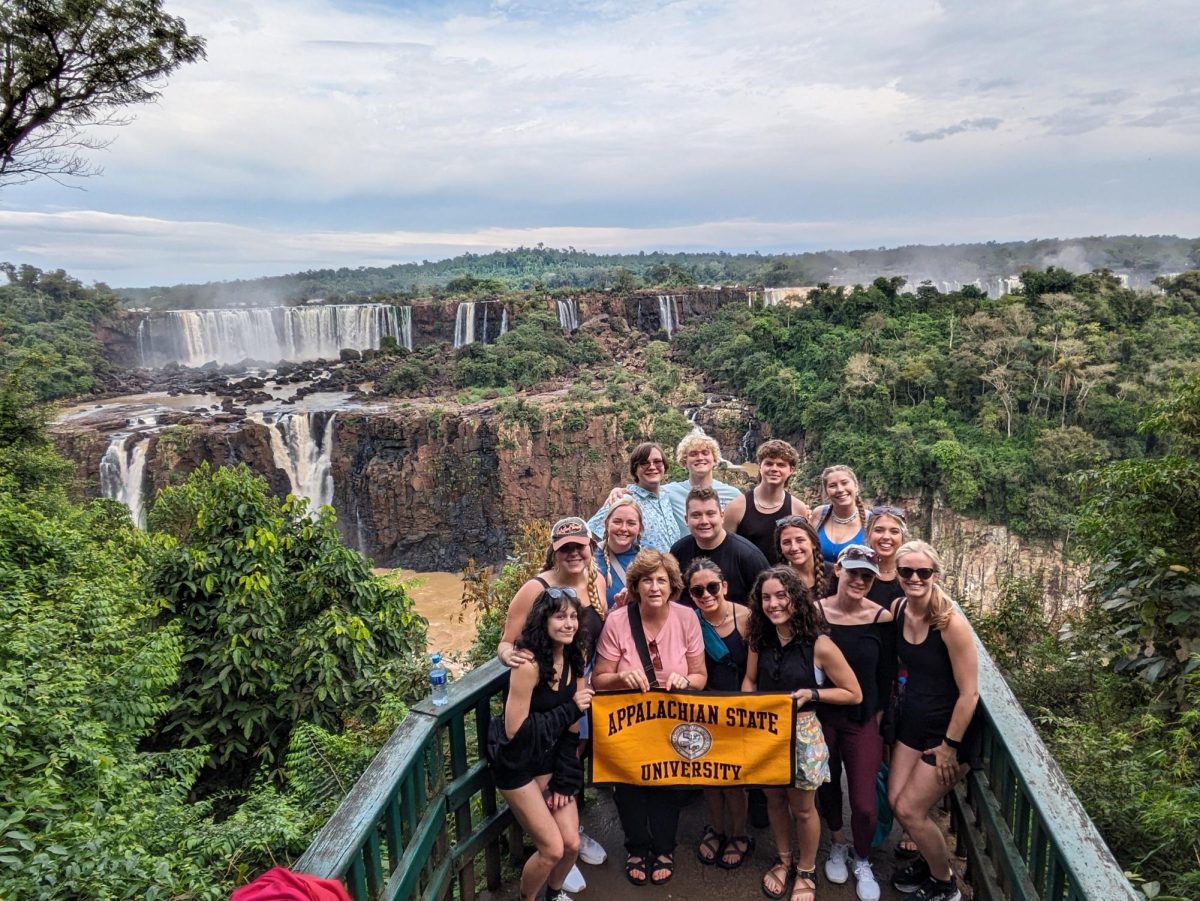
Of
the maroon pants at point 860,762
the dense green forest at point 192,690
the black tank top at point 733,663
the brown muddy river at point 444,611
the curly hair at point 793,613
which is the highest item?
the curly hair at point 793,613

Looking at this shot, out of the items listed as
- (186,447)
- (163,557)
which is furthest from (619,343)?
(163,557)

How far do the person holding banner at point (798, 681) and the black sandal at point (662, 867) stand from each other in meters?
0.37

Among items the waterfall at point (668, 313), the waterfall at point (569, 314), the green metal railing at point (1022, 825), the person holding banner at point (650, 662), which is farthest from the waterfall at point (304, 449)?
the green metal railing at point (1022, 825)

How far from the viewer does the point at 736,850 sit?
2965mm

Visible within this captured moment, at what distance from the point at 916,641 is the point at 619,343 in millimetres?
43317

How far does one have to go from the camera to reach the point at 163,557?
605 centimetres

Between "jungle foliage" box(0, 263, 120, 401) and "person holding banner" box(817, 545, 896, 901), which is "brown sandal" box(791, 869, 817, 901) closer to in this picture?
"person holding banner" box(817, 545, 896, 901)

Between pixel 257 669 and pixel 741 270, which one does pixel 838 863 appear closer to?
Result: pixel 257 669

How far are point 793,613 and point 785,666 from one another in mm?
243

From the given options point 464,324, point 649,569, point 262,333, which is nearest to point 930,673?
point 649,569

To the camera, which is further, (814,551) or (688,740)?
(814,551)

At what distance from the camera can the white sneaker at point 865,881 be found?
2.79 meters

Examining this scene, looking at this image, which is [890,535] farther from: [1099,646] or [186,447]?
[186,447]

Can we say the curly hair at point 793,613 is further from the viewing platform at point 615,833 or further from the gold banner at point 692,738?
the viewing platform at point 615,833
